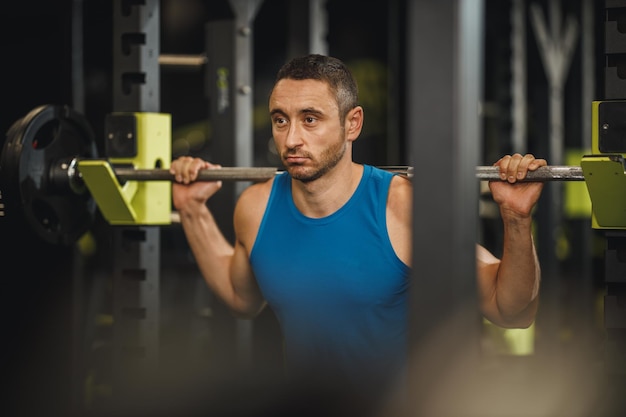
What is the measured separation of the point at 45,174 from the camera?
9.35ft

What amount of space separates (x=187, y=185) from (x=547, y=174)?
101 cm

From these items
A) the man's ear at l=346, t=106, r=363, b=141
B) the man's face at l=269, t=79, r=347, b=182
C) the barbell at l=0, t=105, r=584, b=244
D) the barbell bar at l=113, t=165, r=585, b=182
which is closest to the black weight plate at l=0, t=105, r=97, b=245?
the barbell at l=0, t=105, r=584, b=244

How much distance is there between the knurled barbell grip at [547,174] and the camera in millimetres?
2164

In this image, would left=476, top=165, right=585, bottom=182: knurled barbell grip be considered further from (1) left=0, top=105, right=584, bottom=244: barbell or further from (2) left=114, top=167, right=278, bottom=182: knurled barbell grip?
(2) left=114, top=167, right=278, bottom=182: knurled barbell grip

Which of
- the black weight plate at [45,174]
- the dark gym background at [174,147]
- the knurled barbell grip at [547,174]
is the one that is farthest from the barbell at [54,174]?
the dark gym background at [174,147]

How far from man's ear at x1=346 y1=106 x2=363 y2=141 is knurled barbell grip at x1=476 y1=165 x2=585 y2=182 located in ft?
1.26

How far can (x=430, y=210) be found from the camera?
59.6 inches

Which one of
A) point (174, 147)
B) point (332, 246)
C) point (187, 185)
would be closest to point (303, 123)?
point (332, 246)

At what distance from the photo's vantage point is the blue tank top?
8.10 ft

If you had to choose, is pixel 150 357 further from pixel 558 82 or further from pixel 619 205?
pixel 558 82

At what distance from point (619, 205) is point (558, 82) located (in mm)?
4010

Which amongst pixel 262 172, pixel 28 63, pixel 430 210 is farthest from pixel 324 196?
pixel 28 63

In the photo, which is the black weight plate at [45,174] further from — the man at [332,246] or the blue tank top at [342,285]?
the blue tank top at [342,285]

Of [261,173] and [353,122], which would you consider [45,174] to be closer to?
[261,173]
